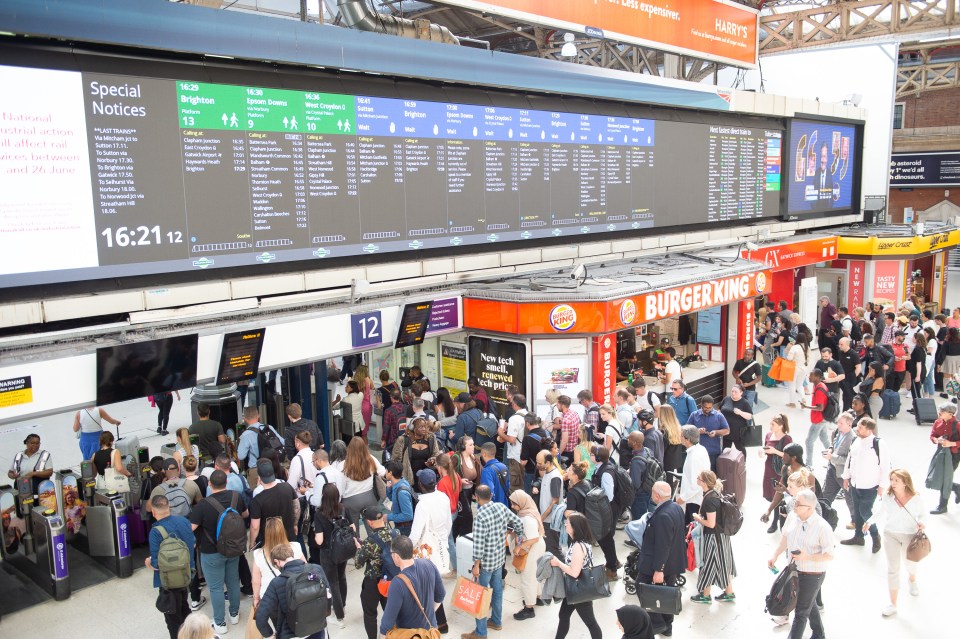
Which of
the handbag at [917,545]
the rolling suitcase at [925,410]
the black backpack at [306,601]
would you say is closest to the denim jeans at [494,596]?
the black backpack at [306,601]

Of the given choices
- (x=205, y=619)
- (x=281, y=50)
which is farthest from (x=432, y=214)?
(x=205, y=619)

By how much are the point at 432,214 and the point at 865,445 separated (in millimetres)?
5926

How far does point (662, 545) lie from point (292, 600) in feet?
9.98

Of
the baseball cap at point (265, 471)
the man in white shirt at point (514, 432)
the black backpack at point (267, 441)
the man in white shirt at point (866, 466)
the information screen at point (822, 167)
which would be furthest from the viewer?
the information screen at point (822, 167)

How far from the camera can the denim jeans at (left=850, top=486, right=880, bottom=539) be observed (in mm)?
8527

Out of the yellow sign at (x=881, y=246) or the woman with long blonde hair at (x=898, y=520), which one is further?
the yellow sign at (x=881, y=246)

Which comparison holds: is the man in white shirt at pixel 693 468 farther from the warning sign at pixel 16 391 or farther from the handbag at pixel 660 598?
the warning sign at pixel 16 391

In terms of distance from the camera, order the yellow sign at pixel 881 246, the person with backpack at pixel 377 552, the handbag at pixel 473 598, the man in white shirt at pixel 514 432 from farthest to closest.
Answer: the yellow sign at pixel 881 246 → the man in white shirt at pixel 514 432 → the handbag at pixel 473 598 → the person with backpack at pixel 377 552

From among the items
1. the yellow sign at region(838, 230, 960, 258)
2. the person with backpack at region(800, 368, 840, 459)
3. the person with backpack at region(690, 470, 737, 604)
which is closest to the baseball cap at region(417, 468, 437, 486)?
the person with backpack at region(690, 470, 737, 604)

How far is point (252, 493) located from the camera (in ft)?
25.5

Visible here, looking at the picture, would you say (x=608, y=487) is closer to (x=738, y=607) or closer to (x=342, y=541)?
(x=738, y=607)

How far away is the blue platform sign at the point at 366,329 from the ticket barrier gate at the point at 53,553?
3.74m

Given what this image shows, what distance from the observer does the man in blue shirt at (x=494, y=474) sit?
7.80 m

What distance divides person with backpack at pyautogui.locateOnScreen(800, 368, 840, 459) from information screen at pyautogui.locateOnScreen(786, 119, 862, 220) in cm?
893
